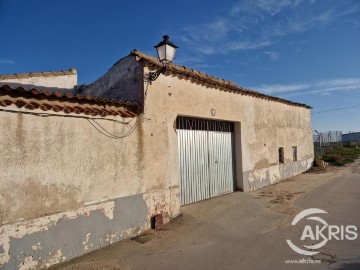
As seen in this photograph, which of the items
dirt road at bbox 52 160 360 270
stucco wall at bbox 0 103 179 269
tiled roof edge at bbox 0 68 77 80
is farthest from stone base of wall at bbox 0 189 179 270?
tiled roof edge at bbox 0 68 77 80

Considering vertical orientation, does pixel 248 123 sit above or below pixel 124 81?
below

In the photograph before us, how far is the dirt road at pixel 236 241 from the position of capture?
506 centimetres

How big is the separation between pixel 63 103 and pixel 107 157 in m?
1.47

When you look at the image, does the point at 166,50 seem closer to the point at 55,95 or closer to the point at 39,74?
the point at 55,95

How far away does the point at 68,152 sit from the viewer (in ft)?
17.6

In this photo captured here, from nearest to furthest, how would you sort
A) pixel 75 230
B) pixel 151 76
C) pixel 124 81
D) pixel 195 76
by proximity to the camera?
1. pixel 75 230
2. pixel 151 76
3. pixel 124 81
4. pixel 195 76

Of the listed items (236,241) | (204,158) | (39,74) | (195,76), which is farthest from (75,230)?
(39,74)

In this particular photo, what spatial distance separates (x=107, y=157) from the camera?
6.09 meters

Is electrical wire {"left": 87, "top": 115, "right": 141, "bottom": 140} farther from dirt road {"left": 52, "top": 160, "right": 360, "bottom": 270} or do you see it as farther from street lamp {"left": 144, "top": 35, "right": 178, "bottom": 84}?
dirt road {"left": 52, "top": 160, "right": 360, "bottom": 270}

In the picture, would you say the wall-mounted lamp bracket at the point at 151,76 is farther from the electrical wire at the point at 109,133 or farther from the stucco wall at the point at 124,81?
the electrical wire at the point at 109,133

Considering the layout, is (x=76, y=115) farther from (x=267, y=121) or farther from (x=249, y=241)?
(x=267, y=121)

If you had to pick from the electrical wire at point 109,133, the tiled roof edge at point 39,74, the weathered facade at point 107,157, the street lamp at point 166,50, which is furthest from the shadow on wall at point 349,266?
the tiled roof edge at point 39,74

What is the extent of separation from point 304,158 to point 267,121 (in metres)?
6.33

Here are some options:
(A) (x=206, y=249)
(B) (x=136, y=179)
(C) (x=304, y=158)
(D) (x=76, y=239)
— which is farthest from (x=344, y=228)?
(C) (x=304, y=158)
